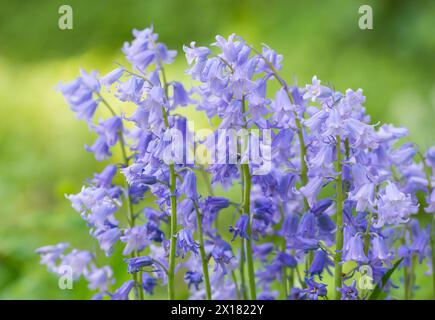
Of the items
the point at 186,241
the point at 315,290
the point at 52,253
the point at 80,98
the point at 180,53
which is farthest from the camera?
the point at 180,53

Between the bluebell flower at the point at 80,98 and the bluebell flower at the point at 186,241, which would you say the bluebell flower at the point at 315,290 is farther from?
the bluebell flower at the point at 80,98

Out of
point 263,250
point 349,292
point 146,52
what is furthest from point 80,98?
point 349,292

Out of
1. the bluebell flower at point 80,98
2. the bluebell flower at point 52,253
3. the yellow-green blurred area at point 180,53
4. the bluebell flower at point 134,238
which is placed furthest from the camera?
the yellow-green blurred area at point 180,53

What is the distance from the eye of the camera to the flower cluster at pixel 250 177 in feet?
5.85

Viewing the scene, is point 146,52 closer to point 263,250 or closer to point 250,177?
point 250,177

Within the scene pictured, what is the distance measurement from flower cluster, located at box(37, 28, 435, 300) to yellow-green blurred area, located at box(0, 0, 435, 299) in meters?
2.56

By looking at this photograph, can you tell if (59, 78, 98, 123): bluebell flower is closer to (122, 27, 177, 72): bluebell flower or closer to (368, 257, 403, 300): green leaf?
(122, 27, 177, 72): bluebell flower

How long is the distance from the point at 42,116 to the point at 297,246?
14.7 ft

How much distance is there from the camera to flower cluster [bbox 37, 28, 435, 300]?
1782mm

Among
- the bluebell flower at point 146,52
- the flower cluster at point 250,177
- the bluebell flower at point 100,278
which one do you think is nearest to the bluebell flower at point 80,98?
the flower cluster at point 250,177

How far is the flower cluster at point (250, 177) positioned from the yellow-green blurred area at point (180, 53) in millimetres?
2565

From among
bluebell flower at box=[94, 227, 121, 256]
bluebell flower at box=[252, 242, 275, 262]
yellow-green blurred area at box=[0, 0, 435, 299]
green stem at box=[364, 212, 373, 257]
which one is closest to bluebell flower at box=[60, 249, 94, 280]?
bluebell flower at box=[94, 227, 121, 256]

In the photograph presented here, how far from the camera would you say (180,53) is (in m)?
6.55

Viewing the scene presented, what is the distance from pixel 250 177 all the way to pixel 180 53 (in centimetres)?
480
